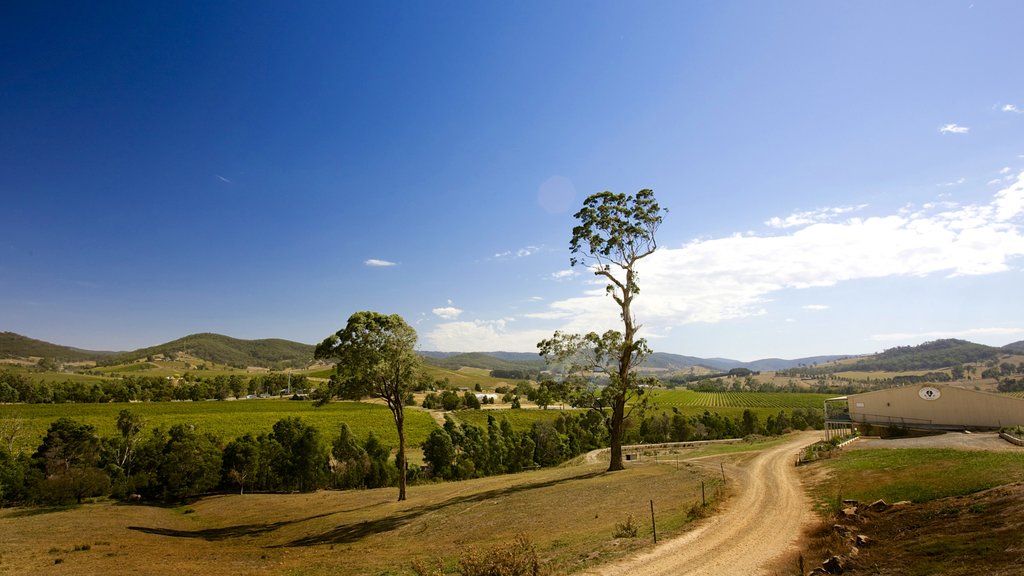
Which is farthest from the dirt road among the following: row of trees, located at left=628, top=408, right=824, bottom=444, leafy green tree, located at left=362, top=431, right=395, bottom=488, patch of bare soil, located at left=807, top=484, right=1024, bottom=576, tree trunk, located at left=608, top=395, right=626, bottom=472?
row of trees, located at left=628, top=408, right=824, bottom=444

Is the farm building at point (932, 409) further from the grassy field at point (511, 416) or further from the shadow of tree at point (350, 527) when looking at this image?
the grassy field at point (511, 416)

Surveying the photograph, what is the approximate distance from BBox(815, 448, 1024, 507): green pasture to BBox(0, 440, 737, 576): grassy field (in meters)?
6.93

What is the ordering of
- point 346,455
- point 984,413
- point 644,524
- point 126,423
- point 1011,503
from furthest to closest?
1. point 126,423
2. point 346,455
3. point 984,413
4. point 644,524
5. point 1011,503

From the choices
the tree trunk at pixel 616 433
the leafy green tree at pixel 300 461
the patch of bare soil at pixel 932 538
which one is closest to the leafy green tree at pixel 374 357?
the tree trunk at pixel 616 433

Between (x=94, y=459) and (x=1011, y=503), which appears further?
(x=94, y=459)

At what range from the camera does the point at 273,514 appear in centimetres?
3797

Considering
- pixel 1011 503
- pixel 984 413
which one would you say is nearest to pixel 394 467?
pixel 1011 503

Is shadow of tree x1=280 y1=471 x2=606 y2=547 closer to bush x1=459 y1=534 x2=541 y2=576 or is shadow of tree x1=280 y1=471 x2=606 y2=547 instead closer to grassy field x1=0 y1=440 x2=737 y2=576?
grassy field x1=0 y1=440 x2=737 y2=576

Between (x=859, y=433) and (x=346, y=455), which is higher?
(x=859, y=433)

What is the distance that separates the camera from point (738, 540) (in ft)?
58.0

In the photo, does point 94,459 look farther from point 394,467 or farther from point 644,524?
point 644,524

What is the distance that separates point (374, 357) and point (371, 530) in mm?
11768

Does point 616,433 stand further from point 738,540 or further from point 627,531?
point 738,540

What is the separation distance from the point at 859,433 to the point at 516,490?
47.9m
